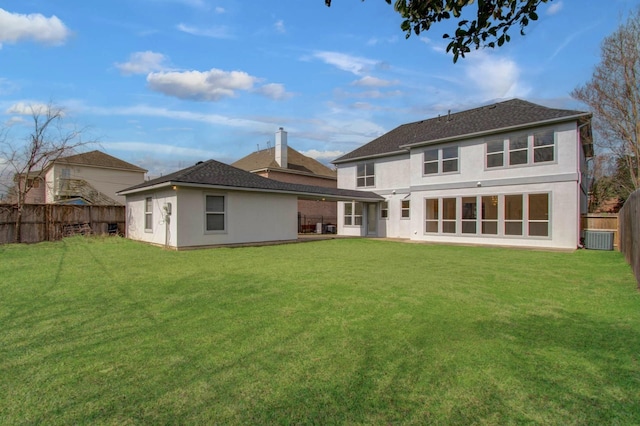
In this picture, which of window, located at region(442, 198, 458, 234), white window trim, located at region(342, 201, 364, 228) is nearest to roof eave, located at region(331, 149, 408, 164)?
white window trim, located at region(342, 201, 364, 228)

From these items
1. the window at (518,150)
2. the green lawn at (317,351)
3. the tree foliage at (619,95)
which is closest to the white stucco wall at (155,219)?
the green lawn at (317,351)

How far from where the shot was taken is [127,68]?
43.0ft

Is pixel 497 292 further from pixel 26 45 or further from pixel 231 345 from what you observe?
pixel 26 45

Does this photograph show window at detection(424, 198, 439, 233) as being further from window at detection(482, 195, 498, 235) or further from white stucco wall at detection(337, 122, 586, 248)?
window at detection(482, 195, 498, 235)

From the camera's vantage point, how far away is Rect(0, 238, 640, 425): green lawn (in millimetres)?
2412

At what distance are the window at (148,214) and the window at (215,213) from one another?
3.08 metres

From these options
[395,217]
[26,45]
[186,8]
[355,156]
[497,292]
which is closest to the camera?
[497,292]

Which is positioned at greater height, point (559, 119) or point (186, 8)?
point (186, 8)

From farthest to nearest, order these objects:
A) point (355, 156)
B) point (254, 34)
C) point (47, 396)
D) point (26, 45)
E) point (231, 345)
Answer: point (355, 156)
point (26, 45)
point (254, 34)
point (231, 345)
point (47, 396)

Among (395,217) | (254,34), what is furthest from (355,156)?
(254,34)

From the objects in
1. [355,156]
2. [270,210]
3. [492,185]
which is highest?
[355,156]

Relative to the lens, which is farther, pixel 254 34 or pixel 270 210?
pixel 270 210

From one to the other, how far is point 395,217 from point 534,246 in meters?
7.36

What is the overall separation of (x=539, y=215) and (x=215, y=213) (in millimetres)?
13336
